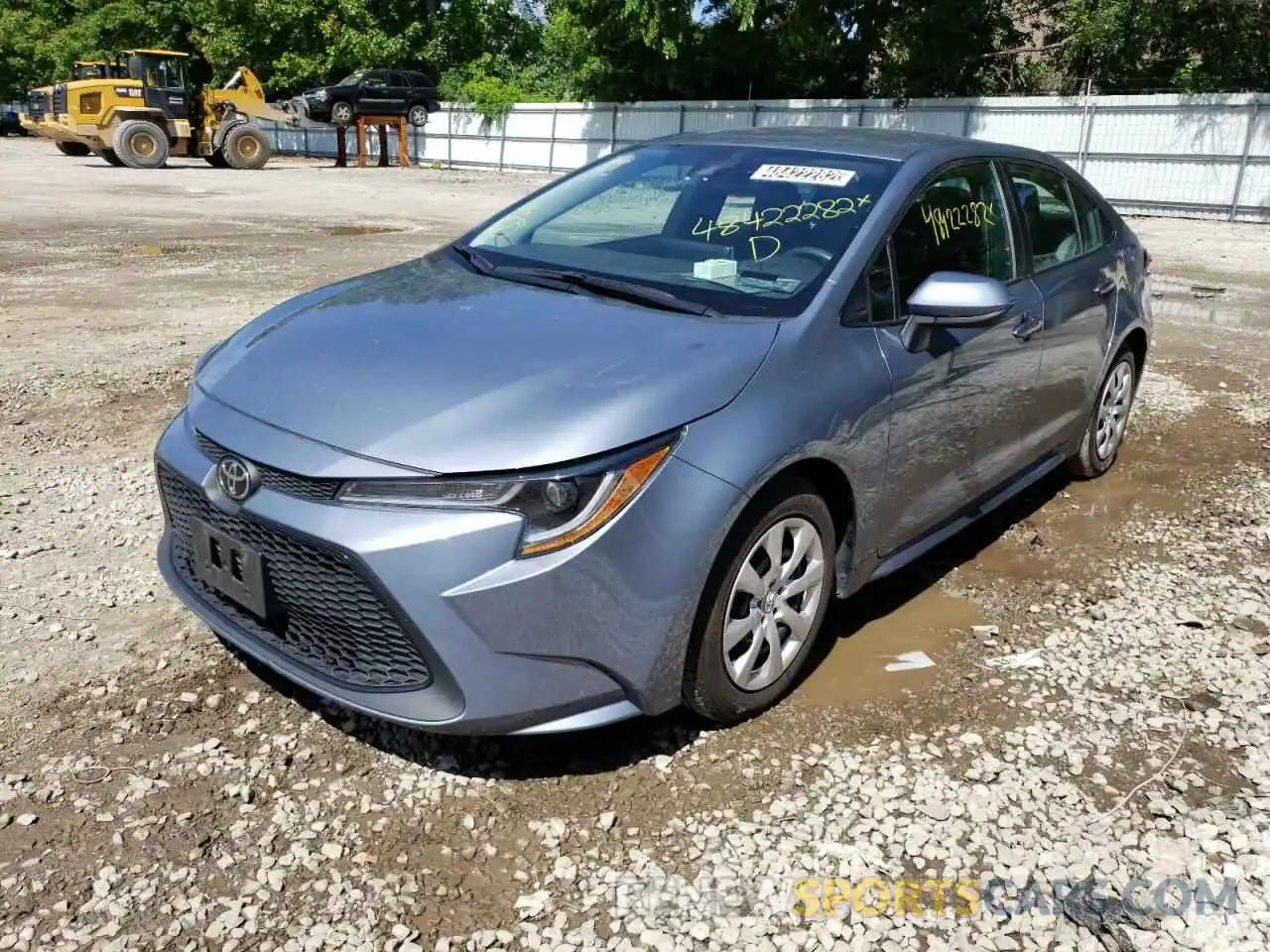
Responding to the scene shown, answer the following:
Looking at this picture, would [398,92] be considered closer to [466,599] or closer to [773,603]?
[773,603]

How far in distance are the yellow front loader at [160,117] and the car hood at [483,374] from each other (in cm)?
2712

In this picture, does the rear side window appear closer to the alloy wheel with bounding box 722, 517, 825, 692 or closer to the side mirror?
the side mirror

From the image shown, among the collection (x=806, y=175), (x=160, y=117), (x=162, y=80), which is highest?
(x=162, y=80)

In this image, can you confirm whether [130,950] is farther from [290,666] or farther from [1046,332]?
[1046,332]

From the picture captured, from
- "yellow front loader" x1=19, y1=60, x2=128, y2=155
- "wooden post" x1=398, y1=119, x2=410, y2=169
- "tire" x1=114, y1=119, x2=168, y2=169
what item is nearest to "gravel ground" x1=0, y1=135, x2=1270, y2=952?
"tire" x1=114, y1=119, x2=168, y2=169

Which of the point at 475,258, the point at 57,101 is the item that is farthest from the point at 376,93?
the point at 475,258

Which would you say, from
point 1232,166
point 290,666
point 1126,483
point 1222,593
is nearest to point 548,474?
point 290,666

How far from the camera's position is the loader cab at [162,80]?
2644 centimetres

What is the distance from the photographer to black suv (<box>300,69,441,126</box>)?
115ft

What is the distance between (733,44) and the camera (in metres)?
28.7

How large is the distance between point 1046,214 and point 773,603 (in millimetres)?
2375

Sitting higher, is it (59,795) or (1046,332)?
(1046,332)

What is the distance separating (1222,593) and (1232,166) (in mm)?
17912

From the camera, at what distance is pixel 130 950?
7.07ft
